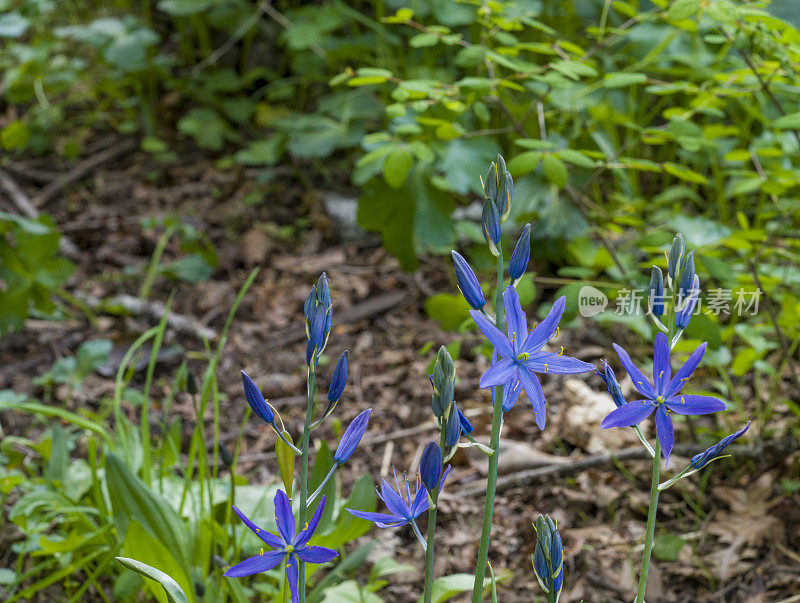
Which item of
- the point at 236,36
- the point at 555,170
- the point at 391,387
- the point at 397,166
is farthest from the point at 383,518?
the point at 236,36

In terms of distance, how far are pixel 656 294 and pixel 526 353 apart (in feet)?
0.75

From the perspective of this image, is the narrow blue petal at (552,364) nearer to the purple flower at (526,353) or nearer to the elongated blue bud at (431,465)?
the purple flower at (526,353)

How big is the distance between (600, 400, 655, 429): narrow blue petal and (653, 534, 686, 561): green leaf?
3.91 feet

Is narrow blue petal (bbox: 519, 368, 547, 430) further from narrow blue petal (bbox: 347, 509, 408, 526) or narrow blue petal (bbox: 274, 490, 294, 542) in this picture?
narrow blue petal (bbox: 274, 490, 294, 542)

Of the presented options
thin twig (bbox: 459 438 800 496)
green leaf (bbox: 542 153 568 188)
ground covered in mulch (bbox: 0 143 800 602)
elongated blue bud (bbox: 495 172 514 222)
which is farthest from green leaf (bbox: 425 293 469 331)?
elongated blue bud (bbox: 495 172 514 222)

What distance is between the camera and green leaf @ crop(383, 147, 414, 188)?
6.73 feet

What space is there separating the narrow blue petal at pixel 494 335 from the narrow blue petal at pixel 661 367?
18cm

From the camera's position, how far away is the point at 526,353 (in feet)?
2.90

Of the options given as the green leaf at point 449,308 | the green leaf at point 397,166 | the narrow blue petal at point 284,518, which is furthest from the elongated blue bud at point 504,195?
the green leaf at point 397,166

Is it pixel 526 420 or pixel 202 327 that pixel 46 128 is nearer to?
pixel 202 327

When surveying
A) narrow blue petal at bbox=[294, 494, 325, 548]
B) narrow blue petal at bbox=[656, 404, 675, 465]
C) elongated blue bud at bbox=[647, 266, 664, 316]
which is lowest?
narrow blue petal at bbox=[294, 494, 325, 548]

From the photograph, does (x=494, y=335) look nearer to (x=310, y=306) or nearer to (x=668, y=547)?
(x=310, y=306)

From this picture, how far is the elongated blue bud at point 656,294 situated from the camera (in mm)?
954

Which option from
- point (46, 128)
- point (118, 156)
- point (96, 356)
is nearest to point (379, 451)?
point (96, 356)
